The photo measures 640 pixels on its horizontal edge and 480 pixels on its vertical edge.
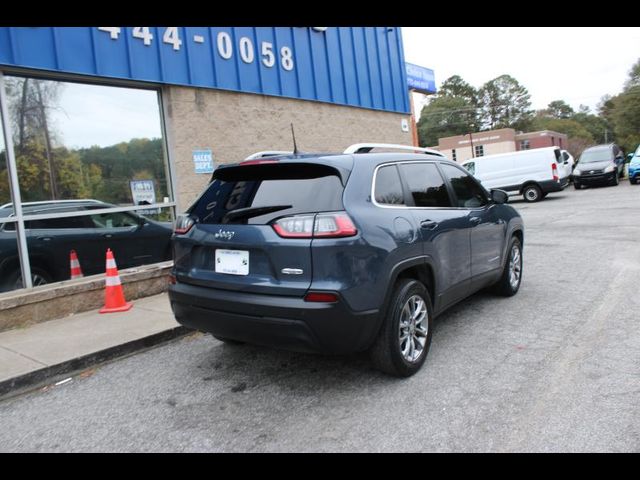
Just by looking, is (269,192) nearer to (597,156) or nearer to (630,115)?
(597,156)

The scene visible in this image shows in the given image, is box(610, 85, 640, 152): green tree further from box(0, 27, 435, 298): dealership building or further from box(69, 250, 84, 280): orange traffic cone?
box(69, 250, 84, 280): orange traffic cone

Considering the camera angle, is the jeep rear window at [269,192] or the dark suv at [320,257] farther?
the jeep rear window at [269,192]

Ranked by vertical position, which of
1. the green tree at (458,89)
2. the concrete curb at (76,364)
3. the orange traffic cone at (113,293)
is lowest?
the concrete curb at (76,364)

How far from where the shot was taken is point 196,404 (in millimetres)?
3539

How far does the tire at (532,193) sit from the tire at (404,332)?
57.0 ft

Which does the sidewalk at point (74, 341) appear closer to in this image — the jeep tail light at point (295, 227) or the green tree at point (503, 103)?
the jeep tail light at point (295, 227)

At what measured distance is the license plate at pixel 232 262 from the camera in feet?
11.2

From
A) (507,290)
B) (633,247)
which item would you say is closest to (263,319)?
(507,290)

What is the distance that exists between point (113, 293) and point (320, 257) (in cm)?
384

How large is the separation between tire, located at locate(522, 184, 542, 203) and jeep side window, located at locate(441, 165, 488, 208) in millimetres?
15551

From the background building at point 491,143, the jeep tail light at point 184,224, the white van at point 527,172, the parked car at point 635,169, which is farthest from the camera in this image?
the background building at point 491,143

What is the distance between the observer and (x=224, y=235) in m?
3.53

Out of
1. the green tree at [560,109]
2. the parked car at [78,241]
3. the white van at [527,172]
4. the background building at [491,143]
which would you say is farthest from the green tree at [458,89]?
the parked car at [78,241]
